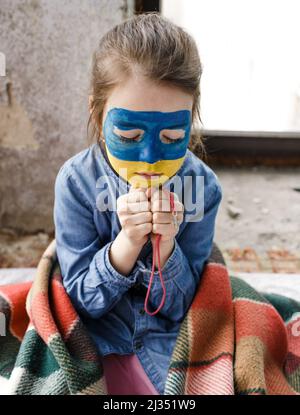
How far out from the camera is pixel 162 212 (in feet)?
3.05

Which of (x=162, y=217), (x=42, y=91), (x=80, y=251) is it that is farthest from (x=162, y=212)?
(x=42, y=91)

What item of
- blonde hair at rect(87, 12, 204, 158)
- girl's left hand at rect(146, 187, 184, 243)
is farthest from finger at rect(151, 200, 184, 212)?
blonde hair at rect(87, 12, 204, 158)

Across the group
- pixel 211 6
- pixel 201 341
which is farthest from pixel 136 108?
pixel 211 6

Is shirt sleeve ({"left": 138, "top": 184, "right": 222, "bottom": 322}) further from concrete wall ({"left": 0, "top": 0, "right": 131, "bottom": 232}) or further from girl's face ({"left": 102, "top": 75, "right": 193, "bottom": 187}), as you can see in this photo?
concrete wall ({"left": 0, "top": 0, "right": 131, "bottom": 232})

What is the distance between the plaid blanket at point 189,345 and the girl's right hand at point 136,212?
28cm

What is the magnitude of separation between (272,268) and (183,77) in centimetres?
105

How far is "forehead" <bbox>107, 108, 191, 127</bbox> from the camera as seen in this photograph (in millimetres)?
883

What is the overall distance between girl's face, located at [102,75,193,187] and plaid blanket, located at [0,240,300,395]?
1.17ft

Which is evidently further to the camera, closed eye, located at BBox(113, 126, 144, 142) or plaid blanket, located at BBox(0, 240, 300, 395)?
plaid blanket, located at BBox(0, 240, 300, 395)

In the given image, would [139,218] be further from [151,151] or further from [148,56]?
[148,56]

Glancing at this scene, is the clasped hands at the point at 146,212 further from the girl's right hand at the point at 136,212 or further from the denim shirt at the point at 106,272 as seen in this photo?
the denim shirt at the point at 106,272

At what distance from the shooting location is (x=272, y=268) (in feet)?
5.74

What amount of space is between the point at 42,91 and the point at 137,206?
0.78m

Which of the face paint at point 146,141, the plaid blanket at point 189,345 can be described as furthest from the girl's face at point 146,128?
the plaid blanket at point 189,345
